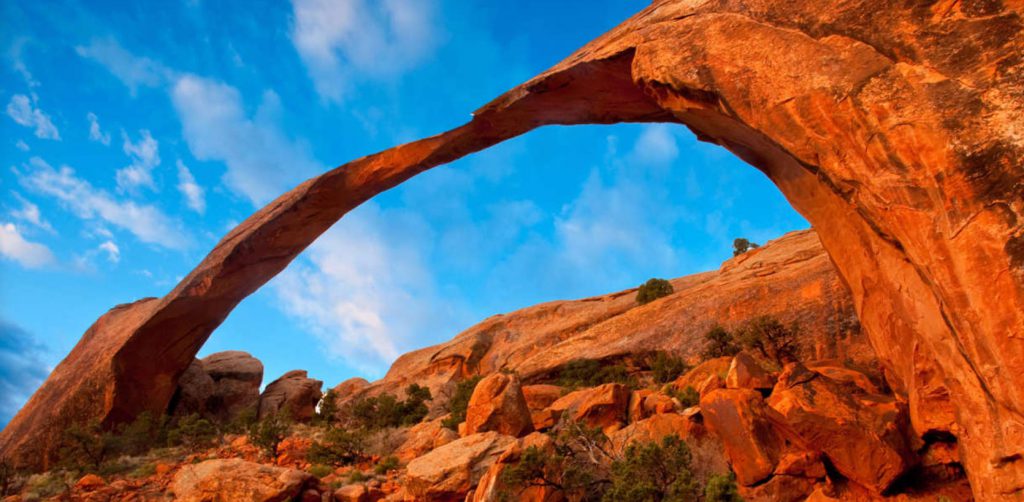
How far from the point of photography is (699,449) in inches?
349

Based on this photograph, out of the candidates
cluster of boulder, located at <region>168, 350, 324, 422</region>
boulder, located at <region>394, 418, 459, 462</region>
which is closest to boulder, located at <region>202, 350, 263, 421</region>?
cluster of boulder, located at <region>168, 350, 324, 422</region>

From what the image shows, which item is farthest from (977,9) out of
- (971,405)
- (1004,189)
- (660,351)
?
(660,351)

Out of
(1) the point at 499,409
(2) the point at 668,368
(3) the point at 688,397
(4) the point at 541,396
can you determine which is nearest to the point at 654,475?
(3) the point at 688,397

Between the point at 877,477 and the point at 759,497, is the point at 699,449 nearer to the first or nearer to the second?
the point at 759,497

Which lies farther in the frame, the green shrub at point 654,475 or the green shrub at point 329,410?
the green shrub at point 329,410

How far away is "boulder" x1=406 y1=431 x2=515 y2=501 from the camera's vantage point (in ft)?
29.1

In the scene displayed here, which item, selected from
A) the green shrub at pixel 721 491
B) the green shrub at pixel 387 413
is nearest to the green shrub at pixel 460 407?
the green shrub at pixel 387 413

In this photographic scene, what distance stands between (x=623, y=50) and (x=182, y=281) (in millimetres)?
19991

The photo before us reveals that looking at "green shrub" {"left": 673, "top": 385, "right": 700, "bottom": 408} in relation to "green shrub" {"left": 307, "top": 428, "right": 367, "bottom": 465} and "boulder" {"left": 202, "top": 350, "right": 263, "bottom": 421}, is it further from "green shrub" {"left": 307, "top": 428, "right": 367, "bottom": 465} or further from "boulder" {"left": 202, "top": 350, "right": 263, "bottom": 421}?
"boulder" {"left": 202, "top": 350, "right": 263, "bottom": 421}

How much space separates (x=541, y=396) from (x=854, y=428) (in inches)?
376

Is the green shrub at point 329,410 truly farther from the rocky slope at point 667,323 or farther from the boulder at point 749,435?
the boulder at point 749,435

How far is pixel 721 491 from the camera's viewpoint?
690 centimetres

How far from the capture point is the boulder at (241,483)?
9383 millimetres

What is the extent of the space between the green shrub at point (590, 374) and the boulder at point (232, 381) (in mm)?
14270
